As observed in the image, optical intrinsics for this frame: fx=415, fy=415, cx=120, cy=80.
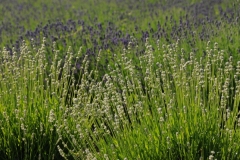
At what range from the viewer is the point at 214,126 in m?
2.88

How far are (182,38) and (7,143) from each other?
2816mm

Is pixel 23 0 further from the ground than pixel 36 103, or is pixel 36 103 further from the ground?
pixel 23 0

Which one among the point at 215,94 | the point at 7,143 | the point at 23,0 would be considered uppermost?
the point at 23,0

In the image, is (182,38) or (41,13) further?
(41,13)

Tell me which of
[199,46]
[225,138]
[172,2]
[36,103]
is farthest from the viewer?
[172,2]

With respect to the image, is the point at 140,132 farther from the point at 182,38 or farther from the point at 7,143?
the point at 182,38

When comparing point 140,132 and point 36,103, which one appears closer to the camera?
point 140,132

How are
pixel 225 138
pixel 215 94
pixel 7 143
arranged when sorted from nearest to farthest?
pixel 225 138
pixel 215 94
pixel 7 143

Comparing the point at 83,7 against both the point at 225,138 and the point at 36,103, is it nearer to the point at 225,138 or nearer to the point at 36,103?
the point at 36,103

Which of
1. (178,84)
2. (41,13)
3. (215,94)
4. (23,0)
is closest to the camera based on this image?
(178,84)

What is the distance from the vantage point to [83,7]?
34.4 feet

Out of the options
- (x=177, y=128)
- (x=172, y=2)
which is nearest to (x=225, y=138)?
(x=177, y=128)

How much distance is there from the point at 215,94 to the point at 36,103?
5.06 feet

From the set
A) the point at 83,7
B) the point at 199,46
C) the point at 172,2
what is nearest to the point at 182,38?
the point at 199,46
